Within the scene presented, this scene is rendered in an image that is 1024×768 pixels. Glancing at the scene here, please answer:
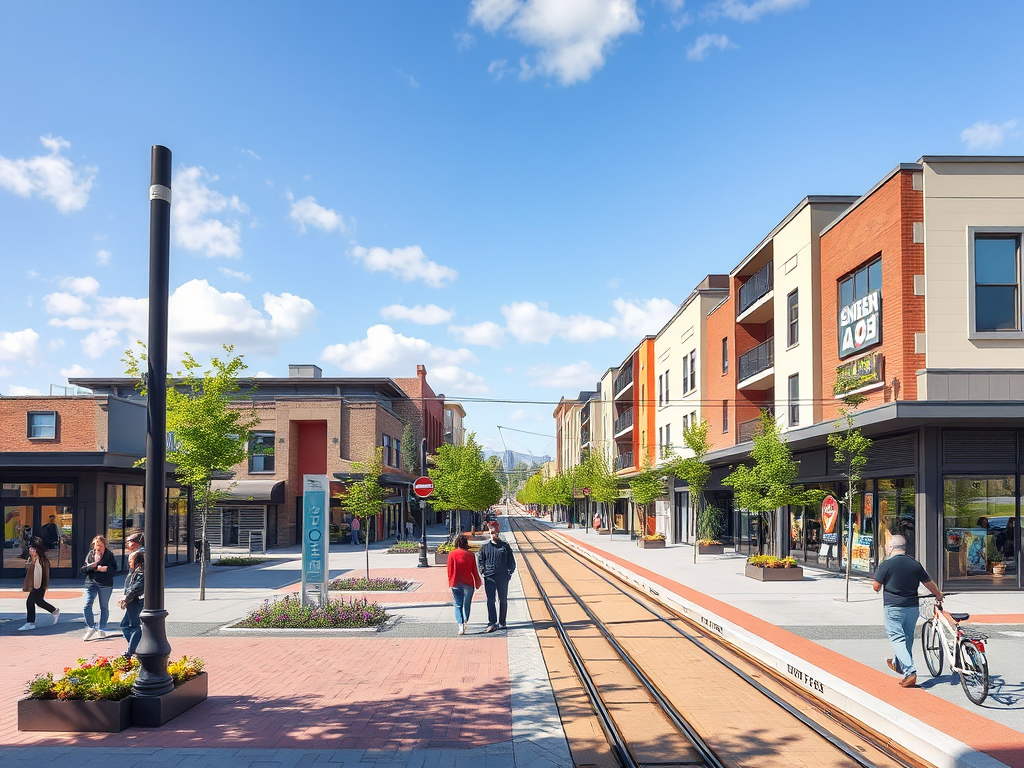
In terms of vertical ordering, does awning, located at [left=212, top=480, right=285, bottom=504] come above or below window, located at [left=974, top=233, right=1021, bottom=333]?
below

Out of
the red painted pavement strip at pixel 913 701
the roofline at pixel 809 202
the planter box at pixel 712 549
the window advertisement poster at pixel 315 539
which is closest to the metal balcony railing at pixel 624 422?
the planter box at pixel 712 549

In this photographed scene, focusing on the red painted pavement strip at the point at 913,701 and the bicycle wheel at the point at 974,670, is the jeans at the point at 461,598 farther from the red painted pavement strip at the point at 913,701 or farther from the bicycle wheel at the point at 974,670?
the bicycle wheel at the point at 974,670

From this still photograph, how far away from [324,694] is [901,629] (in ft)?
22.1

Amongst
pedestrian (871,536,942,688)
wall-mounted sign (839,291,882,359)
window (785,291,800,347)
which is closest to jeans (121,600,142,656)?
pedestrian (871,536,942,688)

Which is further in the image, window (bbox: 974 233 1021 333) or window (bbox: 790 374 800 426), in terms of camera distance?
window (bbox: 790 374 800 426)

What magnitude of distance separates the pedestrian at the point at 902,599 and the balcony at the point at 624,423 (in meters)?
46.8

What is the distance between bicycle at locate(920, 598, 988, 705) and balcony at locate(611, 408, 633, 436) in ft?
152

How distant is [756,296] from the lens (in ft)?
97.4

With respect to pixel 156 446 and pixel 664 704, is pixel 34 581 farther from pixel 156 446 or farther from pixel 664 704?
pixel 664 704

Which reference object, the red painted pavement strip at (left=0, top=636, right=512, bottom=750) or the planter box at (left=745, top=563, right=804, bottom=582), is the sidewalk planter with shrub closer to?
the planter box at (left=745, top=563, right=804, bottom=582)

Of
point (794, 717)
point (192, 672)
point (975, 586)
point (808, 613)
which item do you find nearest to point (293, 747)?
point (192, 672)

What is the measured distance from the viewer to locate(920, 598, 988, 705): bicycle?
27.5 feet

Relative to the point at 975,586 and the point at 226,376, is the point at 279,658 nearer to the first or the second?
the point at 226,376

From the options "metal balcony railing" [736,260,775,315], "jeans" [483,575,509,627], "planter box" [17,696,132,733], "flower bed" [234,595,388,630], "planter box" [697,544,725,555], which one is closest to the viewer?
"planter box" [17,696,132,733]
